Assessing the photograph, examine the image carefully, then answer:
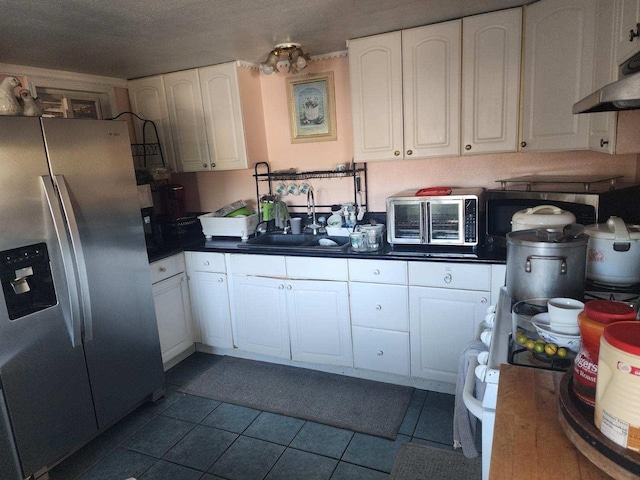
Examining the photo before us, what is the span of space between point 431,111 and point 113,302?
210 cm

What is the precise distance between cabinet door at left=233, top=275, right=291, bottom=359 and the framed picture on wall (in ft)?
3.74

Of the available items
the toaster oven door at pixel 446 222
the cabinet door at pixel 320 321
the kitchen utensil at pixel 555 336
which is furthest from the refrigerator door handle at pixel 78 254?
the kitchen utensil at pixel 555 336

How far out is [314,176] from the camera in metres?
3.14

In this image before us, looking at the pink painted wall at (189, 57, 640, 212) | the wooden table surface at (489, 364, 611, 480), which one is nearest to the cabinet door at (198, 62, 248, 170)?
the pink painted wall at (189, 57, 640, 212)

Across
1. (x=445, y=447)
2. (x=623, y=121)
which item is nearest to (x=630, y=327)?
(x=623, y=121)

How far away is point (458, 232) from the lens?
7.65ft

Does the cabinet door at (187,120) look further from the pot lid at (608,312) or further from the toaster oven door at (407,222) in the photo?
the pot lid at (608,312)

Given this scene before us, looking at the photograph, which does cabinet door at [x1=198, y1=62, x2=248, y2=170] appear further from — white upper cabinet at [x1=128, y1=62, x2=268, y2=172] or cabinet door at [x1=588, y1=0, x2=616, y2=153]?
cabinet door at [x1=588, y1=0, x2=616, y2=153]

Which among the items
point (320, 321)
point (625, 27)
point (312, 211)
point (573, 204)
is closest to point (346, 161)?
point (312, 211)

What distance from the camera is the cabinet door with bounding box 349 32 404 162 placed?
2484 millimetres

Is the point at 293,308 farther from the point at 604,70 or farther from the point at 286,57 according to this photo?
the point at 604,70

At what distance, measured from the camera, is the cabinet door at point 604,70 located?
163 cm

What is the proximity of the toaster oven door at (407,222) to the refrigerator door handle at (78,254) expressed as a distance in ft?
5.42

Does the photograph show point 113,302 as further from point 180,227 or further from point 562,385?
point 562,385
